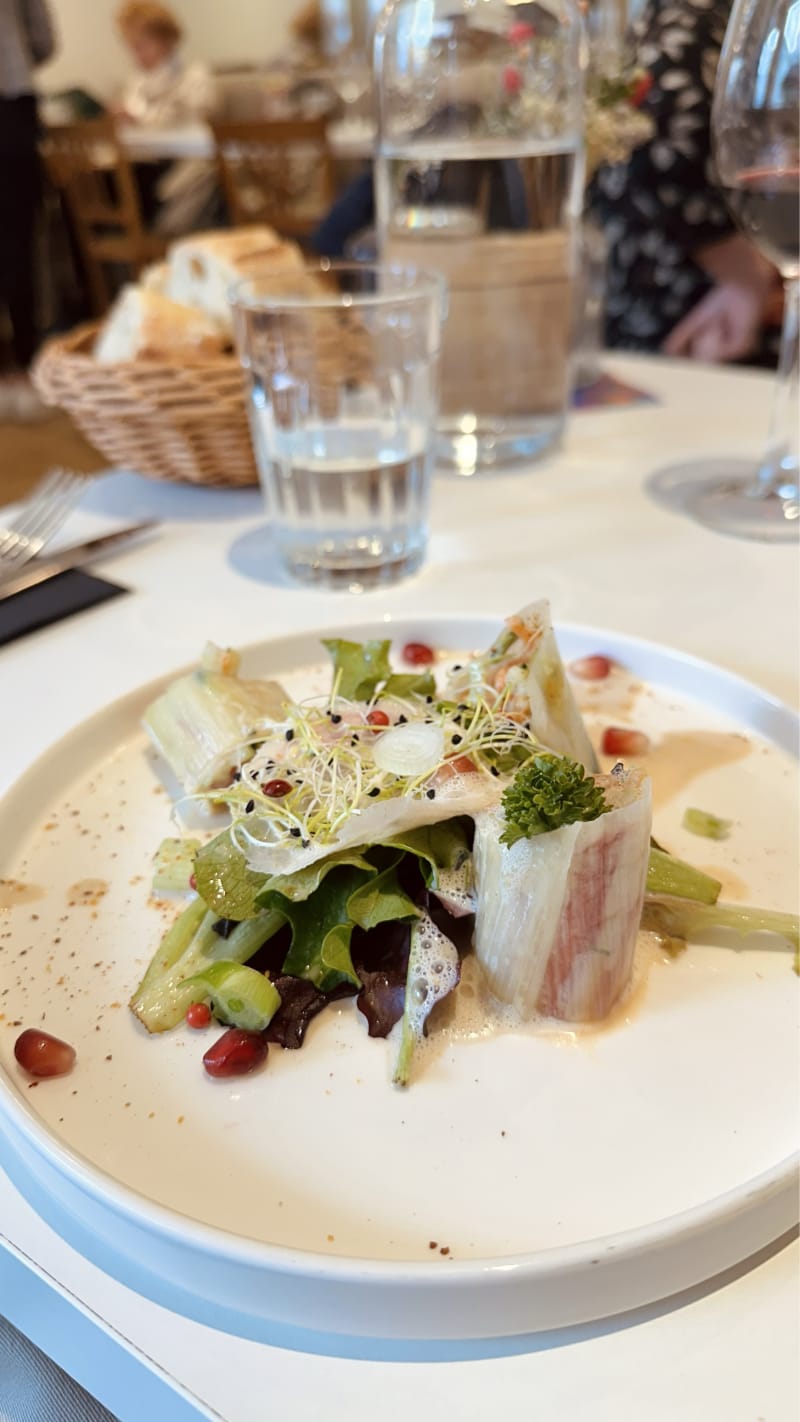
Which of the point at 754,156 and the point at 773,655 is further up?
the point at 754,156

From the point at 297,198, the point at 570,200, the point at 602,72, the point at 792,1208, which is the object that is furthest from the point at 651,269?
the point at 297,198

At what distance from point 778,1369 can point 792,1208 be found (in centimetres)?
6

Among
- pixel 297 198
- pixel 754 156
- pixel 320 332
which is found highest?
pixel 754 156

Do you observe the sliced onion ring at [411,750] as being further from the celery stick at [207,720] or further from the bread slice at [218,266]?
the bread slice at [218,266]

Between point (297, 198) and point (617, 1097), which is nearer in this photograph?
point (617, 1097)

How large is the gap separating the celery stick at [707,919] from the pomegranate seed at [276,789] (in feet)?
0.65

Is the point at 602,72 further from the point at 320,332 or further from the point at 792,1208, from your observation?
the point at 792,1208

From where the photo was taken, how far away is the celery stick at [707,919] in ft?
1.73

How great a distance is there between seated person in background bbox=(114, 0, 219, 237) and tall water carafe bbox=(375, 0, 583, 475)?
3551 mm

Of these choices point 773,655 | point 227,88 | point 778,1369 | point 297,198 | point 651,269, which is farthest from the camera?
point 227,88

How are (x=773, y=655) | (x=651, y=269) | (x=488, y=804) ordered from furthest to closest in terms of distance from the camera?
(x=651, y=269), (x=773, y=655), (x=488, y=804)

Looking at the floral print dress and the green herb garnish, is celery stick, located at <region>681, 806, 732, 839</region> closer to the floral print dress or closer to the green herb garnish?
the green herb garnish

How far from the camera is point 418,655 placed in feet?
2.65

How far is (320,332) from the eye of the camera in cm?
92
